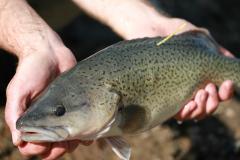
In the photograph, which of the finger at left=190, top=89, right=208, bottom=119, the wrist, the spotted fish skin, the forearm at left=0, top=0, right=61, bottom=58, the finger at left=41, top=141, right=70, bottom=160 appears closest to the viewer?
the finger at left=41, top=141, right=70, bottom=160

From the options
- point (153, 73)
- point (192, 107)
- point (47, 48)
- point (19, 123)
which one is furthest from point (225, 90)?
point (19, 123)

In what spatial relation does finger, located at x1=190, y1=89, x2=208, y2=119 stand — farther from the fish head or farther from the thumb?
the thumb

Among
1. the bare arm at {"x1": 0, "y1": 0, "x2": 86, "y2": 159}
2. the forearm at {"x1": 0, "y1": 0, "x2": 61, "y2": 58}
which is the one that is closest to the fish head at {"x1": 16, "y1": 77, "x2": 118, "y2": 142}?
the bare arm at {"x1": 0, "y1": 0, "x2": 86, "y2": 159}

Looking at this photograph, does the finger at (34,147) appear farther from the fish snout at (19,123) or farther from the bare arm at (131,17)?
the bare arm at (131,17)

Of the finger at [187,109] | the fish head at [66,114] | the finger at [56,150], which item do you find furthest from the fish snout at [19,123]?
the finger at [187,109]

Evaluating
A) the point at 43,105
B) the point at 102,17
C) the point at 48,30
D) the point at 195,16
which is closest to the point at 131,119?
the point at 43,105

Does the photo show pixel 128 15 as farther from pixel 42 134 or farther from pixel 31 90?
pixel 42 134

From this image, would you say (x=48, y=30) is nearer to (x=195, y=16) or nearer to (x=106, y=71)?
(x=106, y=71)
